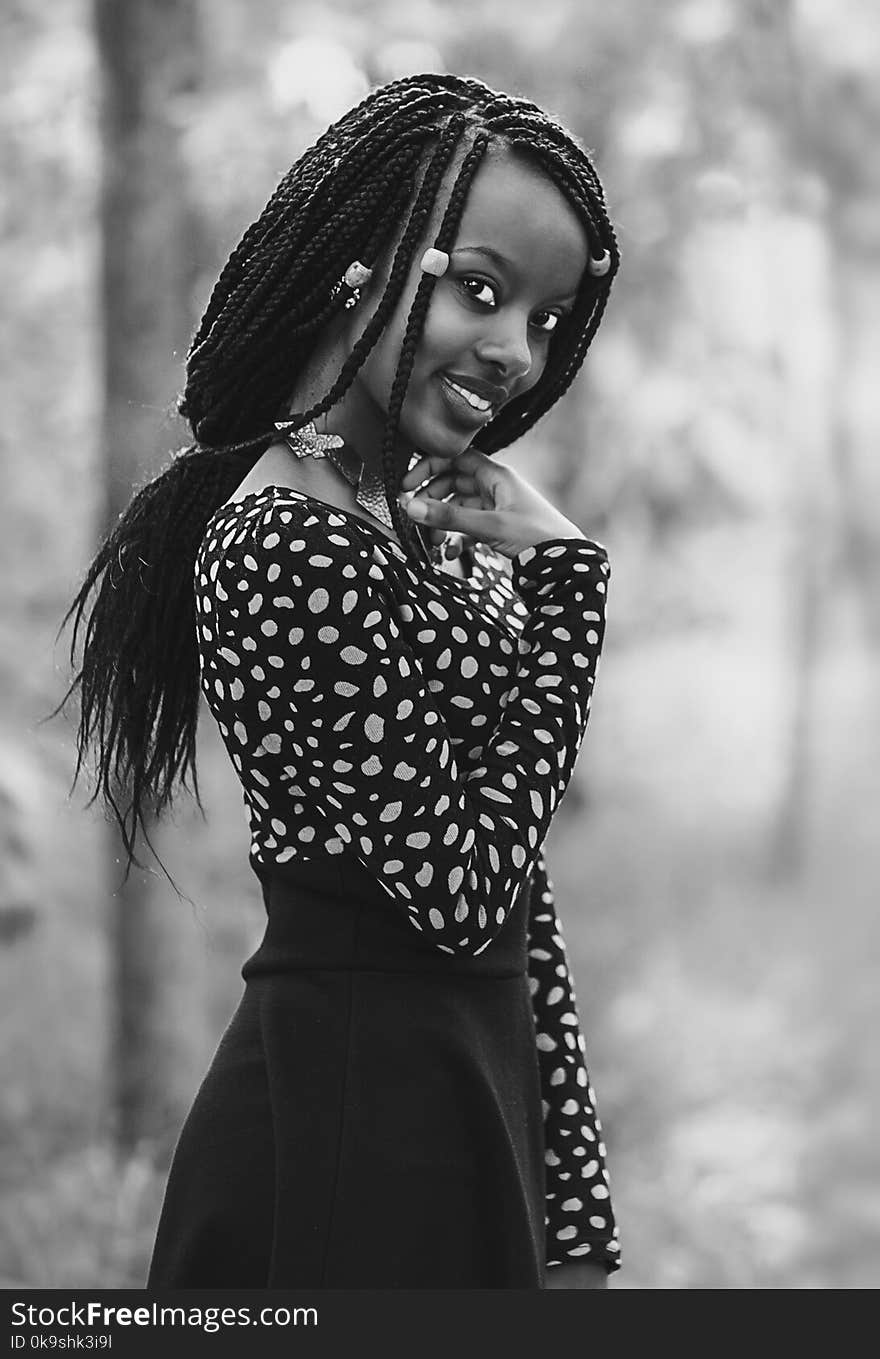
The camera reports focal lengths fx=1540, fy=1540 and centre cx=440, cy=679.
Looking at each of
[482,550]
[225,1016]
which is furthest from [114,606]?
[225,1016]

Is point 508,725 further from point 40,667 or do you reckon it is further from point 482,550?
point 40,667

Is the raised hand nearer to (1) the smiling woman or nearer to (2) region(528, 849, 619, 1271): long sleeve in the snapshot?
(1) the smiling woman

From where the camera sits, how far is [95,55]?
276 centimetres

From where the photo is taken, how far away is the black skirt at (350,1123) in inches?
41.2

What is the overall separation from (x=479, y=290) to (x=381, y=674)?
286 mm

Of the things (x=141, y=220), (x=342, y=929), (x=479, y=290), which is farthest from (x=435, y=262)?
(x=141, y=220)

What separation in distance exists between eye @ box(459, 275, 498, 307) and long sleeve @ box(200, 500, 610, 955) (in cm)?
19

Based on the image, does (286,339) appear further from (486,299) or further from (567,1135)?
(567,1135)

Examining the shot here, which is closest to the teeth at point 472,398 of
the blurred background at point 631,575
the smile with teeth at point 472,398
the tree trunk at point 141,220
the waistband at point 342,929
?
the smile with teeth at point 472,398

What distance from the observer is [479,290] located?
1.07 m

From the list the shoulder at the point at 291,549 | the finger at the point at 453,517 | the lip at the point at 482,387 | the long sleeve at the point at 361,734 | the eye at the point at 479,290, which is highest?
the eye at the point at 479,290

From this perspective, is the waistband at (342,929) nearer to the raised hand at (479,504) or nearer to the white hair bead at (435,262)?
the raised hand at (479,504)

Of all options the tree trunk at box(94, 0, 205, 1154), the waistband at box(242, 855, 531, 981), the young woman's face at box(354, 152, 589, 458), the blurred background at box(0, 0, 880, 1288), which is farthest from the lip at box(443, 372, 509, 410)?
the tree trunk at box(94, 0, 205, 1154)

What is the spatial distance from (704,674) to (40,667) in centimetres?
219
